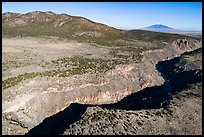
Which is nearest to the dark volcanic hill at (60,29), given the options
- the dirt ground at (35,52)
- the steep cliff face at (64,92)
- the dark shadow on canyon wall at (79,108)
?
the dirt ground at (35,52)

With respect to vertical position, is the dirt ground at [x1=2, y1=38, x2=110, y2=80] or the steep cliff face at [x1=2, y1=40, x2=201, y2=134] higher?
the dirt ground at [x1=2, y1=38, x2=110, y2=80]

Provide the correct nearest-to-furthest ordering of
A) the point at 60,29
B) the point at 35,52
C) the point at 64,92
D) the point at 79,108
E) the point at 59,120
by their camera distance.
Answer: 1. the point at 59,120
2. the point at 79,108
3. the point at 64,92
4. the point at 35,52
5. the point at 60,29

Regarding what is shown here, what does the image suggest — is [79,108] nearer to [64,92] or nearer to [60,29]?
[64,92]

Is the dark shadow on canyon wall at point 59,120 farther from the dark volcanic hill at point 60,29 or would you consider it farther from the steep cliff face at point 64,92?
the dark volcanic hill at point 60,29

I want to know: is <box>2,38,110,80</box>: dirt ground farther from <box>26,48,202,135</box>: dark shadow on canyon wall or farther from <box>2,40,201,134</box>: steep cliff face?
<box>26,48,202,135</box>: dark shadow on canyon wall

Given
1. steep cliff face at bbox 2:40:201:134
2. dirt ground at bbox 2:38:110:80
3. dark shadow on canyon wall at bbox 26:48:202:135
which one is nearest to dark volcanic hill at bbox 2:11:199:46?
dirt ground at bbox 2:38:110:80

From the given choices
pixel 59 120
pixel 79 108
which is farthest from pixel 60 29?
pixel 59 120

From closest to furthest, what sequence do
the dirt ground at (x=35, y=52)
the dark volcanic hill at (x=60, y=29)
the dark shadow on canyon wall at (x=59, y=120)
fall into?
the dark shadow on canyon wall at (x=59, y=120) < the dirt ground at (x=35, y=52) < the dark volcanic hill at (x=60, y=29)

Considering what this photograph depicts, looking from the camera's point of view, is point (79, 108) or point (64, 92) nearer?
point (79, 108)

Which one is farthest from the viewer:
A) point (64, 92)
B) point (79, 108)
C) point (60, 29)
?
point (60, 29)

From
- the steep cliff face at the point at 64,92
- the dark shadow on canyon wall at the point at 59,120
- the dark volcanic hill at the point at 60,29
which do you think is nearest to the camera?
the dark shadow on canyon wall at the point at 59,120
